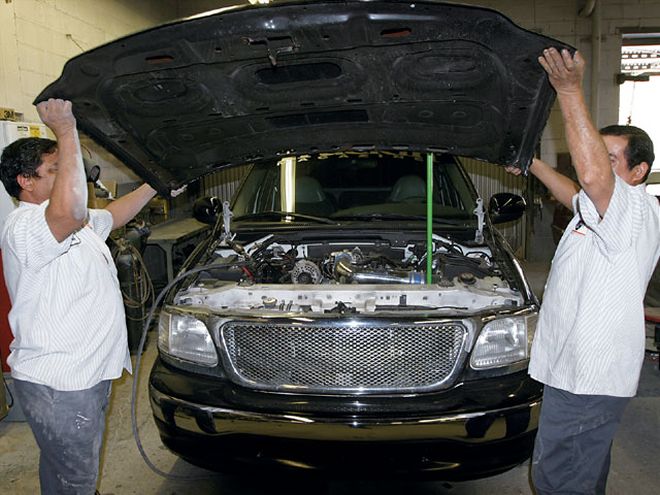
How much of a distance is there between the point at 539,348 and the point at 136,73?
1.85 meters

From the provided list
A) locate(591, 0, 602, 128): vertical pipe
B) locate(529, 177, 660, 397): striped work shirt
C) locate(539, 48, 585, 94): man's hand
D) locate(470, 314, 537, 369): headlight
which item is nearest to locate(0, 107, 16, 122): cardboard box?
locate(470, 314, 537, 369): headlight

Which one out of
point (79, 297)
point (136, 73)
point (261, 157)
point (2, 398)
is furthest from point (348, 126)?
point (2, 398)

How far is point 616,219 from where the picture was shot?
185cm

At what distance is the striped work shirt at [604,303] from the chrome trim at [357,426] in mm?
393

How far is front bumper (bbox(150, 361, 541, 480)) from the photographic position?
2.34m

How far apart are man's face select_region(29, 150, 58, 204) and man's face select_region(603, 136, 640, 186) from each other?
2.04 m

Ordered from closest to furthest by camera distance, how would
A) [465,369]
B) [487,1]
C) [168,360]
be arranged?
[465,369] < [168,360] < [487,1]

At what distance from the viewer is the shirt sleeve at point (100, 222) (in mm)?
2480

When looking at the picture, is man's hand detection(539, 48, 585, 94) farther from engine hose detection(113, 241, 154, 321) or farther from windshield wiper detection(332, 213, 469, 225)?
engine hose detection(113, 241, 154, 321)

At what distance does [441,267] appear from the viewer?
3.09 metres

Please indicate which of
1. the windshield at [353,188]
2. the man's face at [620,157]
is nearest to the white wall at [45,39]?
the windshield at [353,188]

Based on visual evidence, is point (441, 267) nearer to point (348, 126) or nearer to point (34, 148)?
point (348, 126)

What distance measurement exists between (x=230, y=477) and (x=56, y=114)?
6.73ft

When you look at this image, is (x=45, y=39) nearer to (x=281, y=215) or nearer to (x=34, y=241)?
(x=281, y=215)
